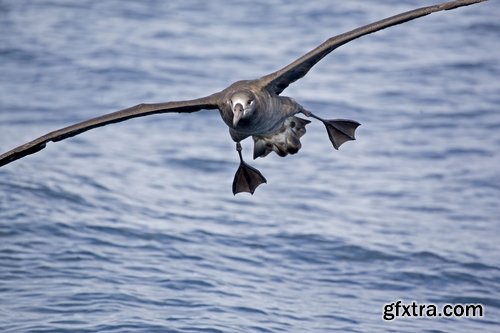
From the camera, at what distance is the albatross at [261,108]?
10.5 metres

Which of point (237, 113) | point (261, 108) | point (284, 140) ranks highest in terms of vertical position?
point (284, 140)

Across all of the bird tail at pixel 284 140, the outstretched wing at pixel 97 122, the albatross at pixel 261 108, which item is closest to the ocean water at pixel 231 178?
the bird tail at pixel 284 140

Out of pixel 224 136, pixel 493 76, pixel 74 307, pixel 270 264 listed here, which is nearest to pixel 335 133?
pixel 270 264

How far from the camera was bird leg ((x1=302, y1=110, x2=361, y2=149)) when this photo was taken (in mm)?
12734

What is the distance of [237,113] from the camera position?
1034 cm

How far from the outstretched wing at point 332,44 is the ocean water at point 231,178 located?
93.0 inches

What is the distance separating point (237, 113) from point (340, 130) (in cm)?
270

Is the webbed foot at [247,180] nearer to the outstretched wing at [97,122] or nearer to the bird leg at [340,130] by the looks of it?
the bird leg at [340,130]

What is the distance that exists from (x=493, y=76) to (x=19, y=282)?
10.4 m

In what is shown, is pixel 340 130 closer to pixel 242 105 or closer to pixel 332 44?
pixel 332 44

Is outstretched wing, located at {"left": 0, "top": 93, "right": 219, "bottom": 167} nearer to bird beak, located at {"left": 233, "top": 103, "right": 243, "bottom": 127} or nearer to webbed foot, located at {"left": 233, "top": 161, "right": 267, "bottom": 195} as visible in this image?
bird beak, located at {"left": 233, "top": 103, "right": 243, "bottom": 127}

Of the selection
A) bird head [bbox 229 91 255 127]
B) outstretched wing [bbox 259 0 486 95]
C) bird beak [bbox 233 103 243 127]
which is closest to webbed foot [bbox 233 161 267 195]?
outstretched wing [bbox 259 0 486 95]

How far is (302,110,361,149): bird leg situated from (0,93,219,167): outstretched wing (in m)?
2.23

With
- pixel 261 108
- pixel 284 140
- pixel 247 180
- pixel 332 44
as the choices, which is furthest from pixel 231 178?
pixel 332 44
